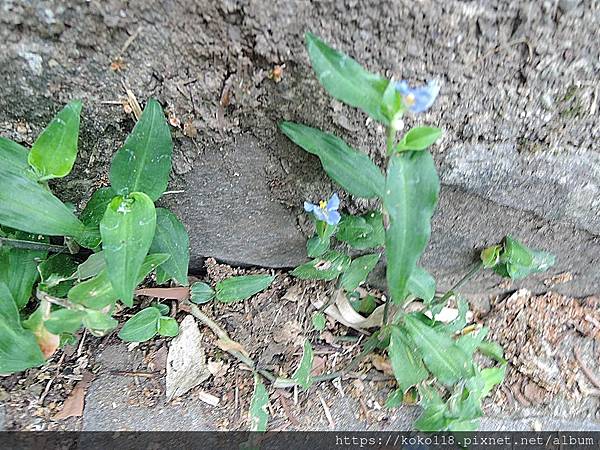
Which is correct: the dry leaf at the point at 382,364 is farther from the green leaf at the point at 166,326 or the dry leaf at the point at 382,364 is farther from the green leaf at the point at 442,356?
the green leaf at the point at 166,326

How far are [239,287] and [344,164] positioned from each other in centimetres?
50

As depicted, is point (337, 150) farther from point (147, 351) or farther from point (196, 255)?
point (147, 351)

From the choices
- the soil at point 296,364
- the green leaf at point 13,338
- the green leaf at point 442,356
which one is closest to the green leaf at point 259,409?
the soil at point 296,364

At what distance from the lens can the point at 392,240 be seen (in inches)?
37.3

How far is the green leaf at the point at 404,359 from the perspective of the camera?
1.36 metres

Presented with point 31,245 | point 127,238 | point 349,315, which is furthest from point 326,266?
point 31,245

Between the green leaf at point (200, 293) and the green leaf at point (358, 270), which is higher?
the green leaf at point (358, 270)

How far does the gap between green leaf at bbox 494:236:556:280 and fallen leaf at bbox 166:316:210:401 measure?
0.78 m

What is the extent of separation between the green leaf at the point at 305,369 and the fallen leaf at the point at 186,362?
0.23 m

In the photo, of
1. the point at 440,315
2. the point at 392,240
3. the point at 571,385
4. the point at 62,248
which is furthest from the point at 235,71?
the point at 571,385

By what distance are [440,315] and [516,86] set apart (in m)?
0.69

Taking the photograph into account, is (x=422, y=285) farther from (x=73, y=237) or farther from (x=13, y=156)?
(x=13, y=156)

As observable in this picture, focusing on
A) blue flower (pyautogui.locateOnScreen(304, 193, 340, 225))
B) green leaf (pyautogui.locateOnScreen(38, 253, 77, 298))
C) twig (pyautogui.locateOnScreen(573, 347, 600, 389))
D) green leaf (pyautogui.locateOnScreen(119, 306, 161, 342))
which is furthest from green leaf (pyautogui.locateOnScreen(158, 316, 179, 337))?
twig (pyautogui.locateOnScreen(573, 347, 600, 389))

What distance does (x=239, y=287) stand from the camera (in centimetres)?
148
